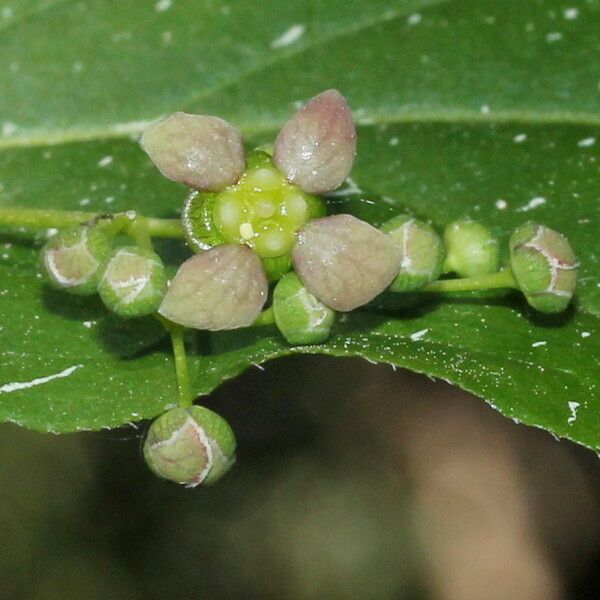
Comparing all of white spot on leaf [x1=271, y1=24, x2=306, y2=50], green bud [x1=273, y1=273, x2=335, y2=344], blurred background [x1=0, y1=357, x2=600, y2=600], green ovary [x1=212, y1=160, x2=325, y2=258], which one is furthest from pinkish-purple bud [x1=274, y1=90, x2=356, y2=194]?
blurred background [x1=0, y1=357, x2=600, y2=600]

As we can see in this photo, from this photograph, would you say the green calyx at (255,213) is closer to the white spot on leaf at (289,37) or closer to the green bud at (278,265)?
the green bud at (278,265)

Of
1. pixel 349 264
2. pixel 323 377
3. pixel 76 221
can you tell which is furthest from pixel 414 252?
pixel 323 377

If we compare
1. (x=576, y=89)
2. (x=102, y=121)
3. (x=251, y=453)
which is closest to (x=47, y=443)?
(x=251, y=453)

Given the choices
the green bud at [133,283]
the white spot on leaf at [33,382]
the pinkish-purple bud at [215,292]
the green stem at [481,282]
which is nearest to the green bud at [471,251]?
the green stem at [481,282]

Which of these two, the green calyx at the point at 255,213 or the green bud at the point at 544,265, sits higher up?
the green calyx at the point at 255,213

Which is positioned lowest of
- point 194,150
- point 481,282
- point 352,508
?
point 352,508

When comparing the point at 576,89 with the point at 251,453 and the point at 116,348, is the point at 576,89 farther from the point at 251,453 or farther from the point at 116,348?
the point at 251,453

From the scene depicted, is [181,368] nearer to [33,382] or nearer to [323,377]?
[33,382]

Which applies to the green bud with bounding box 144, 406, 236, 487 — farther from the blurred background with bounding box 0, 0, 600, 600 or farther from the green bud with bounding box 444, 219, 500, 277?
the green bud with bounding box 444, 219, 500, 277
